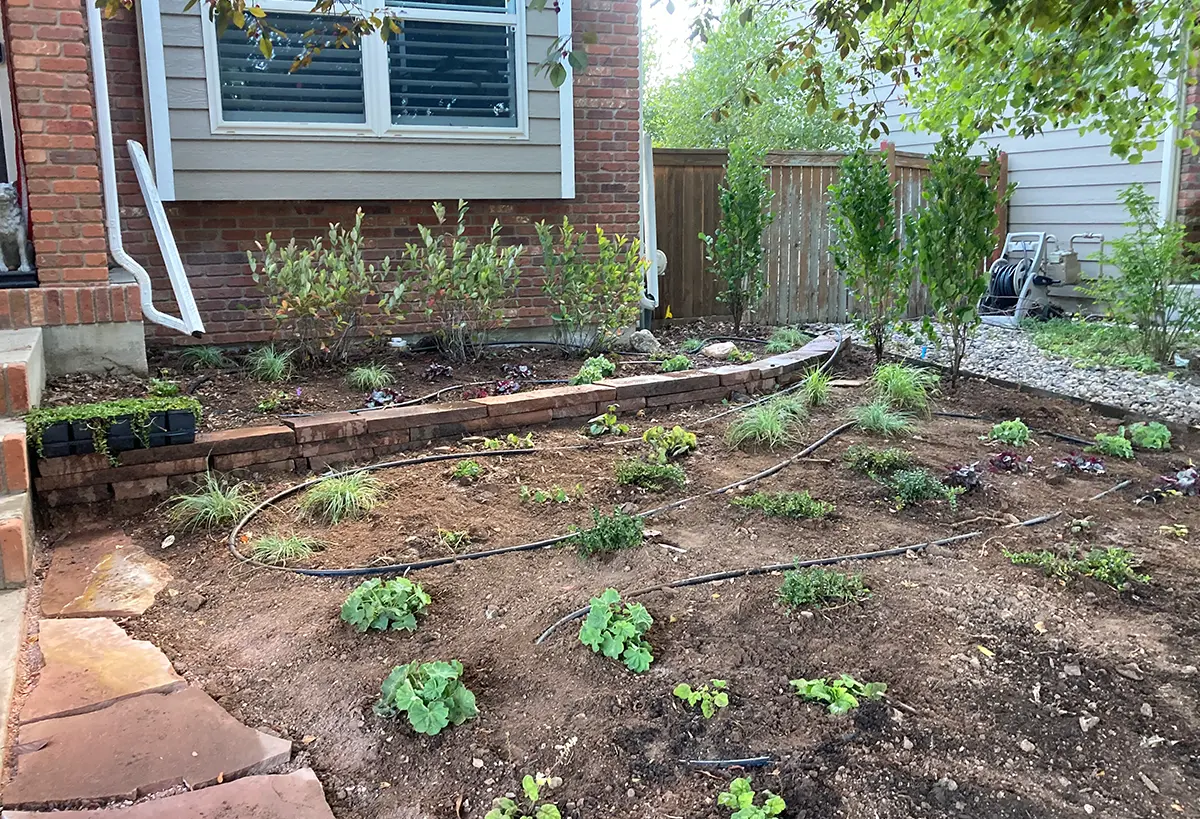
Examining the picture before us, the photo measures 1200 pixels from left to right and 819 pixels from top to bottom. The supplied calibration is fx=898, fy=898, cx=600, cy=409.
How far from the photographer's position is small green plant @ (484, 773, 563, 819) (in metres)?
1.86

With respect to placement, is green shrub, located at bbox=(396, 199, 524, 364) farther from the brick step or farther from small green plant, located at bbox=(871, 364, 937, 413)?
small green plant, located at bbox=(871, 364, 937, 413)

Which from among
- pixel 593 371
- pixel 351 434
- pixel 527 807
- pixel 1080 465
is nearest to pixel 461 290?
pixel 593 371

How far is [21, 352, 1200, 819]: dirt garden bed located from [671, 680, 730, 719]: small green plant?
0.03 meters

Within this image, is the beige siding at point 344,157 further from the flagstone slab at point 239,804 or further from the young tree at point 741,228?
the flagstone slab at point 239,804

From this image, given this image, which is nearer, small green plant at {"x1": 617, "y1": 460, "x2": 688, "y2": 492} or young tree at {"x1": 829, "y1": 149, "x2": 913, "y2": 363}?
small green plant at {"x1": 617, "y1": 460, "x2": 688, "y2": 492}

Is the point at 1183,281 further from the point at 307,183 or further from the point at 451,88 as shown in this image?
the point at 307,183

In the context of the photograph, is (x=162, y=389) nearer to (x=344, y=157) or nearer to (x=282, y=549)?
(x=282, y=549)

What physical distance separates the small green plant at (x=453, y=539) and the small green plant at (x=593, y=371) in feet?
6.25

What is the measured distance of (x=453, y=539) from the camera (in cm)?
330

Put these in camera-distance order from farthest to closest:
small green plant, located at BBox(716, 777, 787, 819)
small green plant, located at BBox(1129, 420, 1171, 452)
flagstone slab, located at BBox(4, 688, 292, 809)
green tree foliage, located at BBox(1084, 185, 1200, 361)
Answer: green tree foliage, located at BBox(1084, 185, 1200, 361)
small green plant, located at BBox(1129, 420, 1171, 452)
flagstone slab, located at BBox(4, 688, 292, 809)
small green plant, located at BBox(716, 777, 787, 819)

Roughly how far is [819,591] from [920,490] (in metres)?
1.15

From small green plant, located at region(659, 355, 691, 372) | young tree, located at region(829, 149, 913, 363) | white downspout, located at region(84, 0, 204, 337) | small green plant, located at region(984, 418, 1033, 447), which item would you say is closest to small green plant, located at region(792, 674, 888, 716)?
small green plant, located at region(984, 418, 1033, 447)

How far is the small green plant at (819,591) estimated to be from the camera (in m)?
2.71

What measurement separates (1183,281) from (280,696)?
23.8 feet
